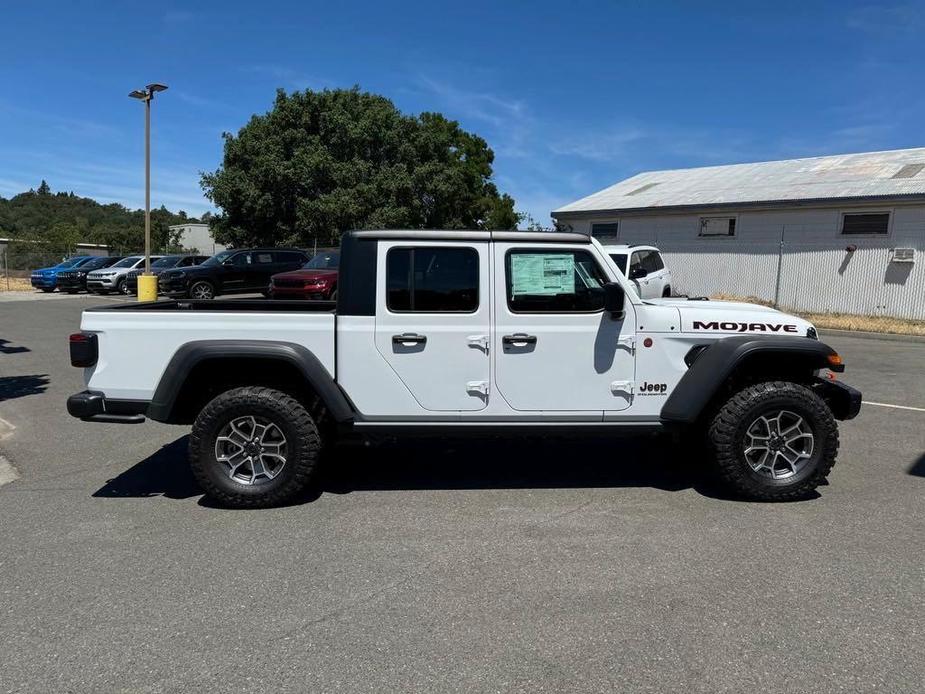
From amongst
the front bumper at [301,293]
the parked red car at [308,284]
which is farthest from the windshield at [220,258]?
the front bumper at [301,293]

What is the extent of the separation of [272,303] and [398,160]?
97.7 feet

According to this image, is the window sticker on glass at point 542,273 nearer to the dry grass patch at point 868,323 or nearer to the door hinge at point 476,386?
the door hinge at point 476,386

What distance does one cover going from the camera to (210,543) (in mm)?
4023

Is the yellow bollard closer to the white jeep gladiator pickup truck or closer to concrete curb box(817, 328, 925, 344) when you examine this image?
the white jeep gladiator pickup truck

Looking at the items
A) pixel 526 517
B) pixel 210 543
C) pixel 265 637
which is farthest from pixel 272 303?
pixel 265 637

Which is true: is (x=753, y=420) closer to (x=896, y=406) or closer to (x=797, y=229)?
(x=896, y=406)

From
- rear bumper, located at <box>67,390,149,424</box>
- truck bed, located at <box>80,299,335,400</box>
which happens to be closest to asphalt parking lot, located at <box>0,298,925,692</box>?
rear bumper, located at <box>67,390,149,424</box>

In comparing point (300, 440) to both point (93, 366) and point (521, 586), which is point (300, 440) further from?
point (521, 586)

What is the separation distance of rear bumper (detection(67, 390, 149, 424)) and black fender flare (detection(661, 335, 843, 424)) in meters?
3.47

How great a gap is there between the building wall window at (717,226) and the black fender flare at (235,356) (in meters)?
19.8

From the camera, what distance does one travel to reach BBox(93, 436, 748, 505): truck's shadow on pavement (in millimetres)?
5051

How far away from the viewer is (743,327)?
468 centimetres

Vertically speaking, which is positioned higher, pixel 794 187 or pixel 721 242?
pixel 794 187

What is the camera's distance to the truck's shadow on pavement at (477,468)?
5.05 meters
